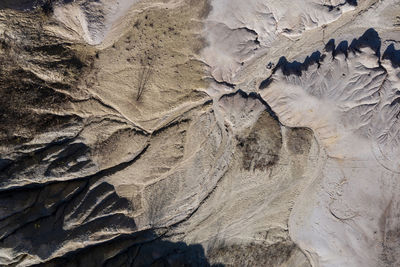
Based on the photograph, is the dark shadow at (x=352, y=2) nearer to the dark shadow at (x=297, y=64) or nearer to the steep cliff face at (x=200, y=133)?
the steep cliff face at (x=200, y=133)

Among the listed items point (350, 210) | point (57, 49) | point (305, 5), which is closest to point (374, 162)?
point (350, 210)

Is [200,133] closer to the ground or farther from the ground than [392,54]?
closer to the ground

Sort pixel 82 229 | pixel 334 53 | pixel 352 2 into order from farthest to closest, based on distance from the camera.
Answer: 1. pixel 334 53
2. pixel 352 2
3. pixel 82 229

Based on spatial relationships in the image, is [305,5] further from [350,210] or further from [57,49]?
[57,49]

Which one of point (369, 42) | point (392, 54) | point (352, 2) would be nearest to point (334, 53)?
point (369, 42)

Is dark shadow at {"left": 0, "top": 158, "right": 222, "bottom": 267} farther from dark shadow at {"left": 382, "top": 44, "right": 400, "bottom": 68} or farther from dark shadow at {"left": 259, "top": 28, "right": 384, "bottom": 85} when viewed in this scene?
dark shadow at {"left": 382, "top": 44, "right": 400, "bottom": 68}

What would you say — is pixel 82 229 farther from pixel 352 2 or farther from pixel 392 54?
pixel 392 54

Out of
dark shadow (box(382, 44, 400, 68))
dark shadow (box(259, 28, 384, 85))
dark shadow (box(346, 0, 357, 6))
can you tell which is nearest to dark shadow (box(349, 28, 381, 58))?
dark shadow (box(259, 28, 384, 85))

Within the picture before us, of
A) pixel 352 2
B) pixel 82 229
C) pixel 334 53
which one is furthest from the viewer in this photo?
pixel 334 53

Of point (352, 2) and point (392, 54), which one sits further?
point (392, 54)

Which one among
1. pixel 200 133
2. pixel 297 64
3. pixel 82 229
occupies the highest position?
pixel 297 64
